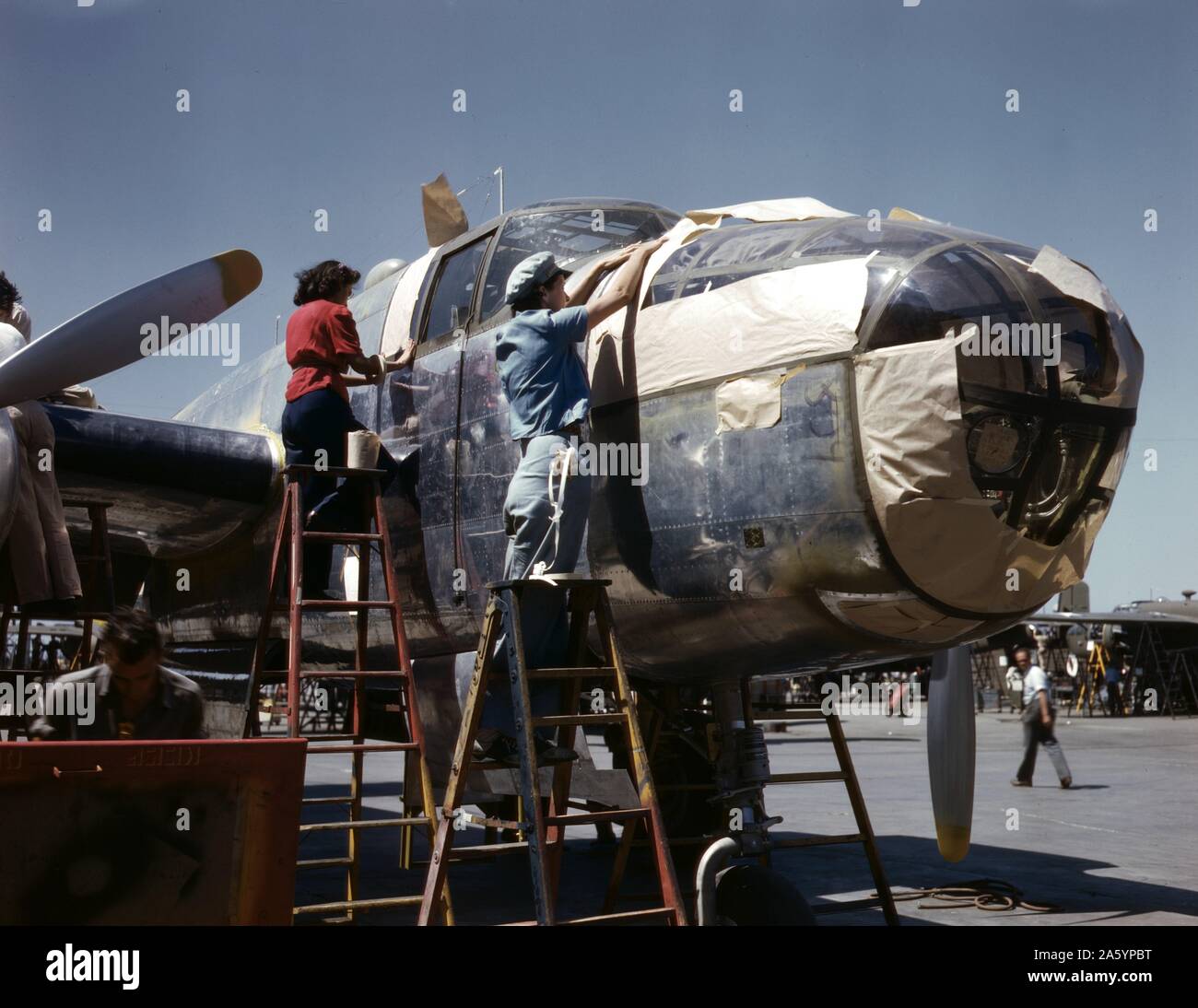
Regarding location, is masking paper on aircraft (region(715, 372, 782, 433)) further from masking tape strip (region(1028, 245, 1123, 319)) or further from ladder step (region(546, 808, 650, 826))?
ladder step (region(546, 808, 650, 826))

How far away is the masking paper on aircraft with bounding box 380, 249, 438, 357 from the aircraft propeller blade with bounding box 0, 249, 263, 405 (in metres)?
0.91

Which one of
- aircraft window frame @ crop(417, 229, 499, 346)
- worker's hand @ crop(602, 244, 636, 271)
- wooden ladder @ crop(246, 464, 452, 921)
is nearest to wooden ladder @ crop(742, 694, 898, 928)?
wooden ladder @ crop(246, 464, 452, 921)

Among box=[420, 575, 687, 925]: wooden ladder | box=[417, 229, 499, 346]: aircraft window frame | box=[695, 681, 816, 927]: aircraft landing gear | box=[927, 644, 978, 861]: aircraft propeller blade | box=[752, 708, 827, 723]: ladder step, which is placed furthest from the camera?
box=[927, 644, 978, 861]: aircraft propeller blade

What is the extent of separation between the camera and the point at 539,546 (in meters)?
5.68

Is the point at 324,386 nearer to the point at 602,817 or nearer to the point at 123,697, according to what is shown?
the point at 123,697

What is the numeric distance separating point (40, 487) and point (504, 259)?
296 cm

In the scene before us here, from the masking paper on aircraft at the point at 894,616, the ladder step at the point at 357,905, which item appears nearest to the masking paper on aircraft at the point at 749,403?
the masking paper on aircraft at the point at 894,616

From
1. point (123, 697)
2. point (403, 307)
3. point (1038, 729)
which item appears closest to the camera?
point (123, 697)

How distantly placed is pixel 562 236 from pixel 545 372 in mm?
1864

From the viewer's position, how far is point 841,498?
5391 mm

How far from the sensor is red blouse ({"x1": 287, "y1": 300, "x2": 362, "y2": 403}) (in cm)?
712

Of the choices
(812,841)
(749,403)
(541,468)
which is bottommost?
(812,841)

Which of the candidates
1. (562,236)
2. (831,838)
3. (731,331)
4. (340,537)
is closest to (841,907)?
(831,838)
